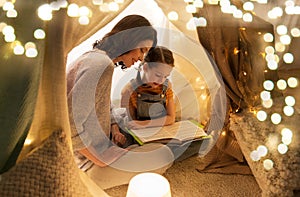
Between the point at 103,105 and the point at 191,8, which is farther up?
the point at 191,8

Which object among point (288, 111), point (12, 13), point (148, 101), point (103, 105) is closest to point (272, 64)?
point (288, 111)

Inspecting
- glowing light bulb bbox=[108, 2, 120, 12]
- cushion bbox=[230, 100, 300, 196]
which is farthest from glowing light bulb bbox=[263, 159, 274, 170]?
glowing light bulb bbox=[108, 2, 120, 12]

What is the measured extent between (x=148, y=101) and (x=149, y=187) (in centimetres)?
79

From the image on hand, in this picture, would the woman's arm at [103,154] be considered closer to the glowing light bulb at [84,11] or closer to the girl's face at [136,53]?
the girl's face at [136,53]

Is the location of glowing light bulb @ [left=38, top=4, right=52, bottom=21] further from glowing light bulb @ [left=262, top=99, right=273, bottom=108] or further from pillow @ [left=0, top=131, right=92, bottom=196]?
glowing light bulb @ [left=262, top=99, right=273, bottom=108]

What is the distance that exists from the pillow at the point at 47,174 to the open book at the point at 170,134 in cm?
58

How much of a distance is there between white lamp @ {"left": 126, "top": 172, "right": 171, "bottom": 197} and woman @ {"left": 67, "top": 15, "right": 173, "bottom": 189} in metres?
0.33

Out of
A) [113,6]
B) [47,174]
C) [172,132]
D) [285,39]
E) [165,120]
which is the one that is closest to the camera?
[47,174]

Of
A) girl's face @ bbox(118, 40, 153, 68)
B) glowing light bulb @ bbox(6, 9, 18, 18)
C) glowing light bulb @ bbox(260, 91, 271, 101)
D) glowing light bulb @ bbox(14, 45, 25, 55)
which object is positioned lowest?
glowing light bulb @ bbox(260, 91, 271, 101)

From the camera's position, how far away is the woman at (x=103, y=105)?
1.58m

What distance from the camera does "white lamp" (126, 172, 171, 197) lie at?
142cm

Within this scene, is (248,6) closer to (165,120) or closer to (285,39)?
(285,39)

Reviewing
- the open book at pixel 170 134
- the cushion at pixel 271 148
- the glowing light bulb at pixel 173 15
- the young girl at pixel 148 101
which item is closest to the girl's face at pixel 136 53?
the glowing light bulb at pixel 173 15

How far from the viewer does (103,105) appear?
1.64 metres
